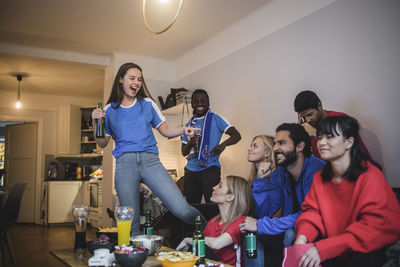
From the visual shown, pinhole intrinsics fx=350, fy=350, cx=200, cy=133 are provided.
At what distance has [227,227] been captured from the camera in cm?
201

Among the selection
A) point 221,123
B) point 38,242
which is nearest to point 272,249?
point 221,123

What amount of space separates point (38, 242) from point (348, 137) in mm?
4697

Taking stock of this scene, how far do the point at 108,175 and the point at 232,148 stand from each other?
2029 mm

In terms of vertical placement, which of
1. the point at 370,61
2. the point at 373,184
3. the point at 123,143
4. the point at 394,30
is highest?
the point at 394,30

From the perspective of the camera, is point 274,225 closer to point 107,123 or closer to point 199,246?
point 199,246

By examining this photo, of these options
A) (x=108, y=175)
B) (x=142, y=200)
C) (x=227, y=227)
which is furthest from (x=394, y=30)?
(x=108, y=175)

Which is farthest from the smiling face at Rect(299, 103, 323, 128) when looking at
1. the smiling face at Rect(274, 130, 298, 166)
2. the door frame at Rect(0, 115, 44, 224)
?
the door frame at Rect(0, 115, 44, 224)

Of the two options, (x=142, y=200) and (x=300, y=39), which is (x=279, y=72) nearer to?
(x=300, y=39)

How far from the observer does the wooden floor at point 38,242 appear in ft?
12.2

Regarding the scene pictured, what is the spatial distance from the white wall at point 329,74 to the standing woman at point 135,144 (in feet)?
4.45

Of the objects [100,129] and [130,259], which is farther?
[100,129]

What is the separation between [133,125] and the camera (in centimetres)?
232

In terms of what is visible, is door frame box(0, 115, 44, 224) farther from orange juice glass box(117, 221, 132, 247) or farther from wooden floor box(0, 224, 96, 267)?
orange juice glass box(117, 221, 132, 247)

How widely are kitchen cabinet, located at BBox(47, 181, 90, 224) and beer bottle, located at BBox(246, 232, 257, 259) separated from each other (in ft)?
19.4
